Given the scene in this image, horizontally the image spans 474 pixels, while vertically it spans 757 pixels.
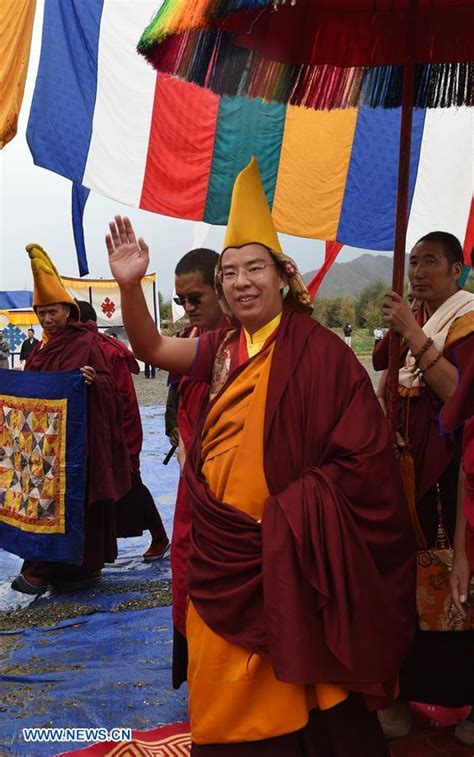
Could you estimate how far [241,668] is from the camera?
183 centimetres

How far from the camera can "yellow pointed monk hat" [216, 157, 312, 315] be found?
204cm

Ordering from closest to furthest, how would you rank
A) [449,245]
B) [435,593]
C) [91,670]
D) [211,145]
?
1. [435,593]
2. [449,245]
3. [91,670]
4. [211,145]

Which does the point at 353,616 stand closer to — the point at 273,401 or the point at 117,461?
the point at 273,401

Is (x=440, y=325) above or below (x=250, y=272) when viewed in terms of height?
below

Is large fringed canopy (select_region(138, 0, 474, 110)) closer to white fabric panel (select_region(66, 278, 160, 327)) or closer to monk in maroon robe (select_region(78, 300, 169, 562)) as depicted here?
monk in maroon robe (select_region(78, 300, 169, 562))

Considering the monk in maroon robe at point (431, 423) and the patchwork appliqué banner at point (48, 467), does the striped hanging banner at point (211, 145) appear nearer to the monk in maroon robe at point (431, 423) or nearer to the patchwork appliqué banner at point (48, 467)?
the patchwork appliqué banner at point (48, 467)

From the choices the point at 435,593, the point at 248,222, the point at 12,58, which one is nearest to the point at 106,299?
the point at 12,58

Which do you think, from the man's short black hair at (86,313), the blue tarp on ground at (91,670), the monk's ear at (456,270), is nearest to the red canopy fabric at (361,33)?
the monk's ear at (456,270)

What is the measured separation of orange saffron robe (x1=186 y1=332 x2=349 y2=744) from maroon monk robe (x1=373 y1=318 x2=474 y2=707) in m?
0.72

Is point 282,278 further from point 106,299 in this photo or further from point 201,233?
point 106,299

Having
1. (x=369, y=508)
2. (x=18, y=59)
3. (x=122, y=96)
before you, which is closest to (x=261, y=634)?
(x=369, y=508)

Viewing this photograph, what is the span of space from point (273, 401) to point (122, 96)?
2.88 meters

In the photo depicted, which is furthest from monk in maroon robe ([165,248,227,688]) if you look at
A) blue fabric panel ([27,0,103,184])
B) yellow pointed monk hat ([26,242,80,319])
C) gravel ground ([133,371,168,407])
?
gravel ground ([133,371,168,407])

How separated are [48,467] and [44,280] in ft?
3.52
